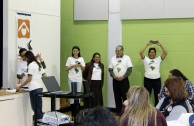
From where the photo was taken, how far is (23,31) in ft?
20.1

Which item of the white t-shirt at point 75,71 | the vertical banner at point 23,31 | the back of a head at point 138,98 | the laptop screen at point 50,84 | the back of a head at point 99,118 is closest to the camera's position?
the back of a head at point 99,118

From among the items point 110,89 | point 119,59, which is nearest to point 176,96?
point 119,59

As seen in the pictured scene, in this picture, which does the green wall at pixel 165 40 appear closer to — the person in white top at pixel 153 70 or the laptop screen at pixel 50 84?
the person in white top at pixel 153 70

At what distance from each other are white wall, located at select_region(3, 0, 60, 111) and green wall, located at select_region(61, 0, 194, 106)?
0.78 m

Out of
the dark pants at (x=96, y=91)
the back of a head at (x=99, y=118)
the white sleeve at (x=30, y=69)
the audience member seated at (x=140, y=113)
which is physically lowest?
the dark pants at (x=96, y=91)

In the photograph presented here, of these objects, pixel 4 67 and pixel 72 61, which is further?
pixel 72 61

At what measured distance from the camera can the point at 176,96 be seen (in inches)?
125

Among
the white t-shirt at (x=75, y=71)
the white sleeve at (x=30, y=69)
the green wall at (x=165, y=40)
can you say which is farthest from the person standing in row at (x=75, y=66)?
the white sleeve at (x=30, y=69)

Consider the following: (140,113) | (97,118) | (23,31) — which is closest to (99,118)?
(97,118)

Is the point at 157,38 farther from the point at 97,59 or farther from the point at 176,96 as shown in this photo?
the point at 176,96

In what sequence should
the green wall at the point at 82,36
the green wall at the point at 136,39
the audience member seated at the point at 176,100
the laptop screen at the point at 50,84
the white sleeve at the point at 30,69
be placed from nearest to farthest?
the audience member seated at the point at 176,100 → the laptop screen at the point at 50,84 → the white sleeve at the point at 30,69 → the green wall at the point at 136,39 → the green wall at the point at 82,36

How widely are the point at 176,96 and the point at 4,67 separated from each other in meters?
3.69

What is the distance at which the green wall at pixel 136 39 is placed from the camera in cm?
659

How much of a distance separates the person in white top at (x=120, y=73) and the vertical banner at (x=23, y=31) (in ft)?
5.64
